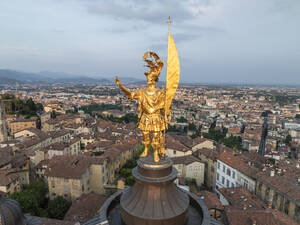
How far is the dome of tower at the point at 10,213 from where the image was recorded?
10.5 m

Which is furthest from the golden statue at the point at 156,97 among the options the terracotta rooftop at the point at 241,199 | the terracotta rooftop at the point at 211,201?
the terracotta rooftop at the point at 241,199

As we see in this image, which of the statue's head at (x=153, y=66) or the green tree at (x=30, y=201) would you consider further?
the green tree at (x=30, y=201)

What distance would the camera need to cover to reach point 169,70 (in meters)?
7.36

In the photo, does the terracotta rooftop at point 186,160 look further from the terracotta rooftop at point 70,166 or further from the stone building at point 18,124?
the stone building at point 18,124

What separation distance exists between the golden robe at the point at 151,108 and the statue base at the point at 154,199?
121cm

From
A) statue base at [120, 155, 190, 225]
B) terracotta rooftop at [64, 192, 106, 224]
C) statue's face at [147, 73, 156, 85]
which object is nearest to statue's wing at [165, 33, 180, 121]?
statue's face at [147, 73, 156, 85]

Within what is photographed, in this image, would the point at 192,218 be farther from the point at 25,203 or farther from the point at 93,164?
the point at 93,164

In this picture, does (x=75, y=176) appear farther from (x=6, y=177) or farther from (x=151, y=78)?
(x=151, y=78)

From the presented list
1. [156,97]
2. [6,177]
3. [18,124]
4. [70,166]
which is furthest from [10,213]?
[18,124]

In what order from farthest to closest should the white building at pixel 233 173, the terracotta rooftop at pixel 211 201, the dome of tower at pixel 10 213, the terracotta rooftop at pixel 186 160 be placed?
1. the terracotta rooftop at pixel 186 160
2. the white building at pixel 233 173
3. the terracotta rooftop at pixel 211 201
4. the dome of tower at pixel 10 213

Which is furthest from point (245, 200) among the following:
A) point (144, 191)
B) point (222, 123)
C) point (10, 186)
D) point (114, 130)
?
point (222, 123)

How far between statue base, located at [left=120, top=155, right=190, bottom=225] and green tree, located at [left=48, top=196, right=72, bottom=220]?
21741 mm

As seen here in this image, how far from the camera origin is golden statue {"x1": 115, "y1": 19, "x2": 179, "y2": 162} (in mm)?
7266

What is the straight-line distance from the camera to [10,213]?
35.4 feet
